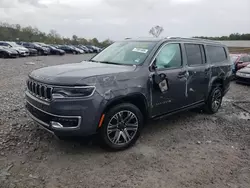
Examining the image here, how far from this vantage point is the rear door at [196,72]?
4.97 metres

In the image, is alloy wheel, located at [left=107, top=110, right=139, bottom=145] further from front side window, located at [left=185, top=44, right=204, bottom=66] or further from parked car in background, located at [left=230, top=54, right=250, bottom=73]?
parked car in background, located at [left=230, top=54, right=250, bottom=73]

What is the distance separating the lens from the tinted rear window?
579 centimetres

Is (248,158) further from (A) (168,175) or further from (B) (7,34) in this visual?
(B) (7,34)

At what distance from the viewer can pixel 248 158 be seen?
3.89m

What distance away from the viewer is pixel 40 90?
3.53 m

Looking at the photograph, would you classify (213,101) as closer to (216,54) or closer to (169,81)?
(216,54)

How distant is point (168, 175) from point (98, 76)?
169 centimetres

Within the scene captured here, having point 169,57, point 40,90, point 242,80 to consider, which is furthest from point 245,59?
point 40,90

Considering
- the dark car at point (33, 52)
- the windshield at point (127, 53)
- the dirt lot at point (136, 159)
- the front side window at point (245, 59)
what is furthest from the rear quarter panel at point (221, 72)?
the dark car at point (33, 52)

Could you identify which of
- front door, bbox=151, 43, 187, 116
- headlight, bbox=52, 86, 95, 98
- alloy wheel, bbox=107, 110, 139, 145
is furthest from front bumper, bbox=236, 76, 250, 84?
headlight, bbox=52, 86, 95, 98

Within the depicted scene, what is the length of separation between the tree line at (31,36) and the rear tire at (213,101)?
160ft

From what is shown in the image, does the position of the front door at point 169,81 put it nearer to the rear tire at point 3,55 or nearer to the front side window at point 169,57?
the front side window at point 169,57

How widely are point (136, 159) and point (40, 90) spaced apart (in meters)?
1.77

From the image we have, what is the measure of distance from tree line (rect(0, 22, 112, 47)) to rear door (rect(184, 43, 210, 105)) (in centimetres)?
4943
